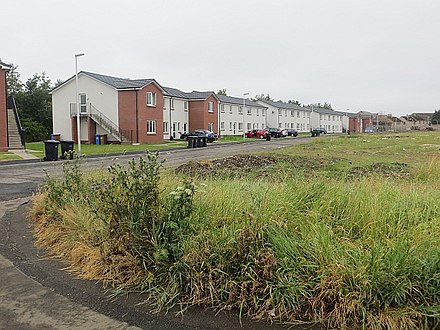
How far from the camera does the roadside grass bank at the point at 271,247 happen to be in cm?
364

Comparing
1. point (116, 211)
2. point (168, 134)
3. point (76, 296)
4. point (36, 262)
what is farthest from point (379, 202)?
point (168, 134)

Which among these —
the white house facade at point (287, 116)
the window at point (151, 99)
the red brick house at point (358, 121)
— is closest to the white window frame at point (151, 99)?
the window at point (151, 99)

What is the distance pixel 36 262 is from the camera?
17.9ft

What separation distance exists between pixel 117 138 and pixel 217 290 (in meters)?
42.1

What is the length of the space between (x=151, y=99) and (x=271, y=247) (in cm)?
4414

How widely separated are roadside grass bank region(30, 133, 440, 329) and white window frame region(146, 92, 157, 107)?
4149 centimetres

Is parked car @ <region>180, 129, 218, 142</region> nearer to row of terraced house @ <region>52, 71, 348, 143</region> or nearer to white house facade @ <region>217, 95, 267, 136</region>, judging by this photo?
row of terraced house @ <region>52, 71, 348, 143</region>

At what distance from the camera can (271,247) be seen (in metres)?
4.27

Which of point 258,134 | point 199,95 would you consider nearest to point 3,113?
point 199,95

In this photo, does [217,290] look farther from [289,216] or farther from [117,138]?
[117,138]

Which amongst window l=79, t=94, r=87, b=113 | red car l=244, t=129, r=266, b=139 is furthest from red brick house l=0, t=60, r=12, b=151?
red car l=244, t=129, r=266, b=139

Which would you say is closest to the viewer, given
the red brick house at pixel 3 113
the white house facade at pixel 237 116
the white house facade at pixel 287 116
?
the red brick house at pixel 3 113

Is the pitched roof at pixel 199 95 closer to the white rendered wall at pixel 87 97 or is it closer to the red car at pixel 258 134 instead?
the red car at pixel 258 134

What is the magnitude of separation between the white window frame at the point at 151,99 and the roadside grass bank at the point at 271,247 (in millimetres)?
41490
